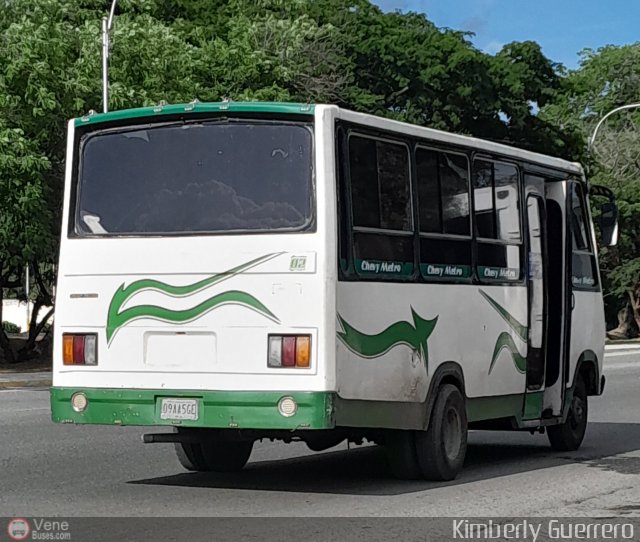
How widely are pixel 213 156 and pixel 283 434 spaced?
7.22ft

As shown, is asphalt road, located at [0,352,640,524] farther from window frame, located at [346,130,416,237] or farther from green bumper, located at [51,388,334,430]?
window frame, located at [346,130,416,237]

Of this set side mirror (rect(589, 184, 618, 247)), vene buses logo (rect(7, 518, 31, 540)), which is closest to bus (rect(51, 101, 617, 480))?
vene buses logo (rect(7, 518, 31, 540))

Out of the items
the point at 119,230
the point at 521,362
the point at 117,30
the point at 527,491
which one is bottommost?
the point at 527,491

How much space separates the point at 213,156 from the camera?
10.7 metres

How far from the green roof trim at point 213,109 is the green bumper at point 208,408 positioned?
2128mm

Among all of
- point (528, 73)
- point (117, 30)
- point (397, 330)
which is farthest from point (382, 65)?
point (397, 330)

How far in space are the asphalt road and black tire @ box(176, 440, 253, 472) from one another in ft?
0.41

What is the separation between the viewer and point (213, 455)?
1210 centimetres

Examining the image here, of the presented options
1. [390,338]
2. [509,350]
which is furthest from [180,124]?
[509,350]

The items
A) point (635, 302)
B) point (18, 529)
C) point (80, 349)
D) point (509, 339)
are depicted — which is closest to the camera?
point (18, 529)

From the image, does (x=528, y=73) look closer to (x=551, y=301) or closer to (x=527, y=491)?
(x=551, y=301)

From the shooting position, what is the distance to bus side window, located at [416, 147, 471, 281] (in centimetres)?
1145

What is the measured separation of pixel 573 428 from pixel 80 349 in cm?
578

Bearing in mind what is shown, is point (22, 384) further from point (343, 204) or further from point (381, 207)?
point (343, 204)
